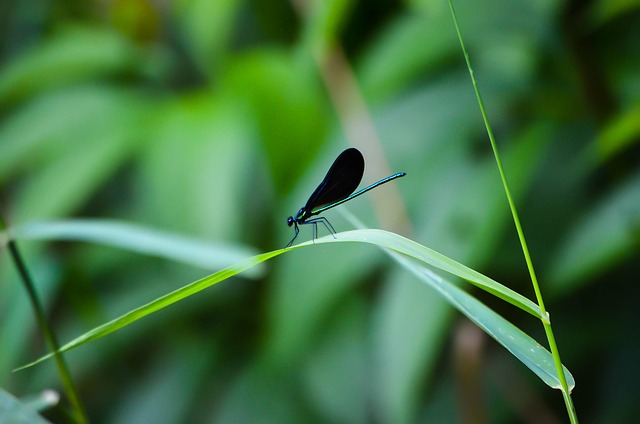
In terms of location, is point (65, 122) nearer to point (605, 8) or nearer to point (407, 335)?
point (407, 335)

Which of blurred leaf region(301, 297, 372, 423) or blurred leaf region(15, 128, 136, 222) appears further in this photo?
blurred leaf region(15, 128, 136, 222)

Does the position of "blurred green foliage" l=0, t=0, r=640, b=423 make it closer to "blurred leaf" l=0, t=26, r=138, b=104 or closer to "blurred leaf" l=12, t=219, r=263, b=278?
"blurred leaf" l=0, t=26, r=138, b=104

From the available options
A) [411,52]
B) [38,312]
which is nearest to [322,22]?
[411,52]

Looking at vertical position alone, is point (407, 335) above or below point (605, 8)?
below

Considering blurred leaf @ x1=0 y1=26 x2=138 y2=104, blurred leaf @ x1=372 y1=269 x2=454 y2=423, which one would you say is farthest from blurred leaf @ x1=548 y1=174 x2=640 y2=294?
blurred leaf @ x1=0 y1=26 x2=138 y2=104

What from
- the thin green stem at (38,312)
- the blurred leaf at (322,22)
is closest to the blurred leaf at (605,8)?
the blurred leaf at (322,22)

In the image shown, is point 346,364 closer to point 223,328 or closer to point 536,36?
point 223,328

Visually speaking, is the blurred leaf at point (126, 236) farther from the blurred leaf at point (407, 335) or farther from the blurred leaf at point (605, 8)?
the blurred leaf at point (605, 8)
